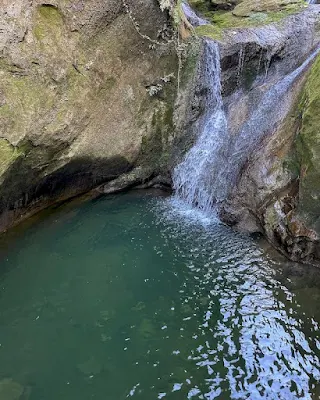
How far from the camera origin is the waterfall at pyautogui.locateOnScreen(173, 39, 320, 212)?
7797 millimetres

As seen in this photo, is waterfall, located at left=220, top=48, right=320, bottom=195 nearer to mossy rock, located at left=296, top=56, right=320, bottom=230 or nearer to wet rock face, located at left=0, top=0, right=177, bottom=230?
mossy rock, located at left=296, top=56, right=320, bottom=230

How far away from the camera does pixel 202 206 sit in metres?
8.27

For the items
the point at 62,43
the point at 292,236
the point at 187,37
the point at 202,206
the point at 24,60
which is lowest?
the point at 202,206

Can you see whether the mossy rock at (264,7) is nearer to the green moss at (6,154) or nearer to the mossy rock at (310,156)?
the mossy rock at (310,156)

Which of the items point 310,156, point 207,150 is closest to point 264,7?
point 207,150

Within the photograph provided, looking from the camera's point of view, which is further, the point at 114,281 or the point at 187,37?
the point at 187,37

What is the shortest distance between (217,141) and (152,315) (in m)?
4.56

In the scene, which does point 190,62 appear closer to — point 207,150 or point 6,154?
point 207,150

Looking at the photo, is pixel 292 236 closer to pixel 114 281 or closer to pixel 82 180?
pixel 114 281

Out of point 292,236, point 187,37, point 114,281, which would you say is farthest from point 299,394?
point 187,37

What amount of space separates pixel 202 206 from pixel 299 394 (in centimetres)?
458

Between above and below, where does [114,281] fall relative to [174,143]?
below

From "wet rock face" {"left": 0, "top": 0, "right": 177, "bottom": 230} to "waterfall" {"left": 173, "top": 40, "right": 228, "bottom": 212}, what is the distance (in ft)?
2.42

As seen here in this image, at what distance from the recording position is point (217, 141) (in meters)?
8.62
